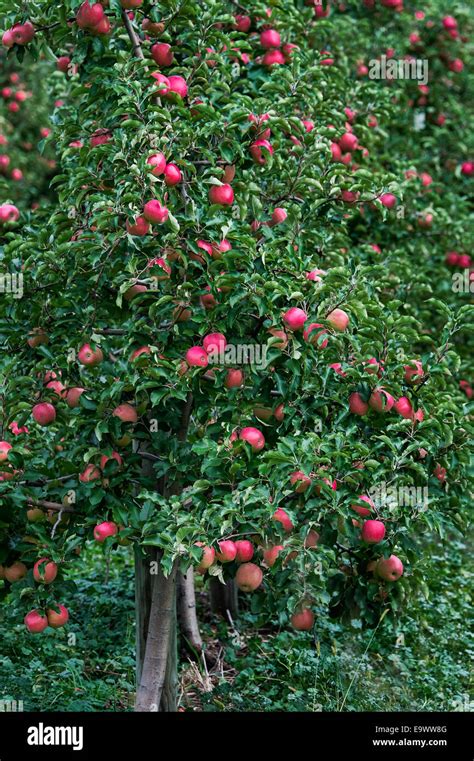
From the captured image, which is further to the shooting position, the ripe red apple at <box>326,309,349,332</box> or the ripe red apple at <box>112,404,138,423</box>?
the ripe red apple at <box>112,404,138,423</box>

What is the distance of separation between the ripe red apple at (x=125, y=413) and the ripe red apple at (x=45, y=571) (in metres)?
0.55

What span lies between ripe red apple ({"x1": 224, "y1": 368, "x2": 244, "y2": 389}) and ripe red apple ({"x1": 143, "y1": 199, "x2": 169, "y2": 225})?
52cm

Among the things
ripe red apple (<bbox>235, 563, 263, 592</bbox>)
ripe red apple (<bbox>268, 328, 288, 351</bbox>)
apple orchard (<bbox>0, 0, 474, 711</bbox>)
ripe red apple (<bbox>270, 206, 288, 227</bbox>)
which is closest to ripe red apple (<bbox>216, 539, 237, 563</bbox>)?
apple orchard (<bbox>0, 0, 474, 711</bbox>)

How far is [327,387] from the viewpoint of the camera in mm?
3139

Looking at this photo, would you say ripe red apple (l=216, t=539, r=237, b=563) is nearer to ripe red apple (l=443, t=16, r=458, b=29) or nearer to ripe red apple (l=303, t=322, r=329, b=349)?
ripe red apple (l=303, t=322, r=329, b=349)

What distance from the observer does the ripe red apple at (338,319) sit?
9.78ft

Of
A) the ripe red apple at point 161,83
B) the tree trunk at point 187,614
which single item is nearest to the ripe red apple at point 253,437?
the ripe red apple at point 161,83

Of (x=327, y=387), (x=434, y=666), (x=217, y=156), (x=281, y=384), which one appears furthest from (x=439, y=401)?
(x=434, y=666)

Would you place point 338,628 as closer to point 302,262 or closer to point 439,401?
point 439,401

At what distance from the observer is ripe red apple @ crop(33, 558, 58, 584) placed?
323cm

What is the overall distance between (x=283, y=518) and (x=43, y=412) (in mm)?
1019

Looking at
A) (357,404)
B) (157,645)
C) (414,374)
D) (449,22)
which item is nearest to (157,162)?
(357,404)

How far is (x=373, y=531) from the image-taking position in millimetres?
3002
